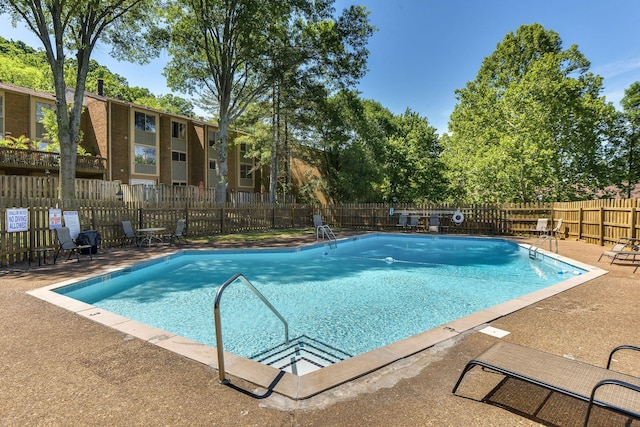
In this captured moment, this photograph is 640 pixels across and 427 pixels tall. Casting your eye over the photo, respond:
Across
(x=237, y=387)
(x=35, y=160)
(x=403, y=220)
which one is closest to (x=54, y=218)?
(x=237, y=387)

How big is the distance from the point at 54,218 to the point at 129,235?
2.84 metres

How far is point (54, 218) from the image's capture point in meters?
8.83

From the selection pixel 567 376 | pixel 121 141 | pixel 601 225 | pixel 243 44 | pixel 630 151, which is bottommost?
pixel 567 376

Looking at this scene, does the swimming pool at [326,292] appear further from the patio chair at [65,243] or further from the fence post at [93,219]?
the fence post at [93,219]

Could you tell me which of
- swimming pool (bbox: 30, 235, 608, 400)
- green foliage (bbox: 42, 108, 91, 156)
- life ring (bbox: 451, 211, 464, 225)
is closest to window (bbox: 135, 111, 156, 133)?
green foliage (bbox: 42, 108, 91, 156)

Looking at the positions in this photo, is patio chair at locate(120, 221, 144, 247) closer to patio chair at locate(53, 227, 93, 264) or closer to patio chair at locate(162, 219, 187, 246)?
patio chair at locate(162, 219, 187, 246)

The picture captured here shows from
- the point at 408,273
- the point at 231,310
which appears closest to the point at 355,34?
the point at 408,273

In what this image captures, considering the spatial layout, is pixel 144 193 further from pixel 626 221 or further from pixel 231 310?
pixel 626 221

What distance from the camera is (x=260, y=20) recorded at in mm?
15711

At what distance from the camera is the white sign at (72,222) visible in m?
9.31

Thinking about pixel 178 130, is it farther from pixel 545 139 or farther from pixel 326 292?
pixel 545 139

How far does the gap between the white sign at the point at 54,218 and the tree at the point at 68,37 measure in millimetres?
3386

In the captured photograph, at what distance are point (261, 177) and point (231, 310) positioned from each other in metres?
27.0

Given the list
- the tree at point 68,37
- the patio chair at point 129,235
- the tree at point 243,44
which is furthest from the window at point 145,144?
the patio chair at point 129,235
